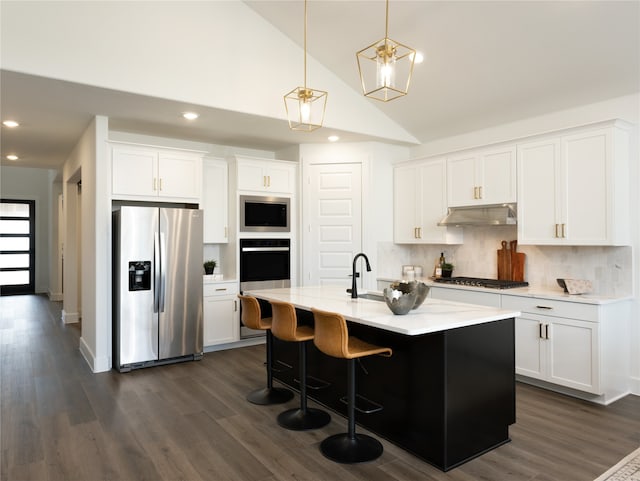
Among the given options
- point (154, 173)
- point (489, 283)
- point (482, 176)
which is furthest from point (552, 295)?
point (154, 173)

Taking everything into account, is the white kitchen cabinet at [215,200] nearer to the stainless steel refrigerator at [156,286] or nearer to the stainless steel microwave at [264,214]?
the stainless steel microwave at [264,214]

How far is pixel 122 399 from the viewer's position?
3.80m

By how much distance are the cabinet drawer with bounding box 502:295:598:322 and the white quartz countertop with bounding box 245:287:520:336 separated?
125cm

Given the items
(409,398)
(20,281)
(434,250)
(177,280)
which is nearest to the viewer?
(409,398)

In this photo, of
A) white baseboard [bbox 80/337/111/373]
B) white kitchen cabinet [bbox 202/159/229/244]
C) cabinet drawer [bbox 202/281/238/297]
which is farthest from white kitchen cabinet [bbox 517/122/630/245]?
white baseboard [bbox 80/337/111/373]

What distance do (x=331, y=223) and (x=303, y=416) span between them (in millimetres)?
3023

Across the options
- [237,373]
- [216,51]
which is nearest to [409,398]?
[237,373]

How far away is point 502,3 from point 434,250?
3119 millimetres

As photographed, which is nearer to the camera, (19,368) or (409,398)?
(409,398)

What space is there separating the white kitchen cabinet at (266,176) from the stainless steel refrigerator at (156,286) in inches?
35.5

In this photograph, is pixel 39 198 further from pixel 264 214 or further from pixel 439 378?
pixel 439 378

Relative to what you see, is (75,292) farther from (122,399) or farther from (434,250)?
(434,250)

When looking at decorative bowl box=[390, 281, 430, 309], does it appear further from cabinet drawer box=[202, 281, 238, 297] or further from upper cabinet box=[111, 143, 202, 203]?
upper cabinet box=[111, 143, 202, 203]

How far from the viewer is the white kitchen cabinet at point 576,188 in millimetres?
3777
